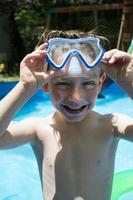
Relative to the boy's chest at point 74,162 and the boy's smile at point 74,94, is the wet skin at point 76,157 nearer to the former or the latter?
the boy's chest at point 74,162

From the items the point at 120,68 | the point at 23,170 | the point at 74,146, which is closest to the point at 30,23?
the point at 23,170

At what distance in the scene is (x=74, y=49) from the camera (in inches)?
71.4

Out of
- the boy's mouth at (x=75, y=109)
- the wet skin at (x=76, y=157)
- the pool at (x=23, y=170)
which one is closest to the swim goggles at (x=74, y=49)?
the boy's mouth at (x=75, y=109)

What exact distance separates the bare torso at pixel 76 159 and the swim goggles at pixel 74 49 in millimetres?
355

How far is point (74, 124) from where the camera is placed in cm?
205

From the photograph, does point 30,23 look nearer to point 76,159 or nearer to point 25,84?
point 76,159

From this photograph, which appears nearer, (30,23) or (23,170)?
(23,170)

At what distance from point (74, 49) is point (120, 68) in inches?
8.3

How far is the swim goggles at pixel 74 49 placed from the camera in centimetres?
181

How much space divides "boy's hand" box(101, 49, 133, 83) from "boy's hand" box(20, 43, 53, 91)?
0.26 meters

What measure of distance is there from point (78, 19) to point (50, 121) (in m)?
10.1

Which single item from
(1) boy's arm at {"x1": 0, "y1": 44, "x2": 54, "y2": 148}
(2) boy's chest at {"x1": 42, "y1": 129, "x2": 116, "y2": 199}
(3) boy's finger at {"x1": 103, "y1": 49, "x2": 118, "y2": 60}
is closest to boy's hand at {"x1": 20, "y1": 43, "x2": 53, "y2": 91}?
(1) boy's arm at {"x1": 0, "y1": 44, "x2": 54, "y2": 148}

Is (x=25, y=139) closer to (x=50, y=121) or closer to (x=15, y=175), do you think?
(x=50, y=121)

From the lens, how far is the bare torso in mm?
2031
